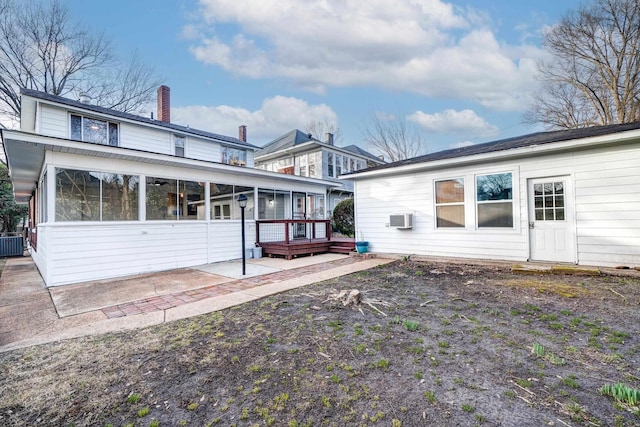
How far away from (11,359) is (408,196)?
8.19 m

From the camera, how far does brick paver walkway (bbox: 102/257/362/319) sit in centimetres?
440

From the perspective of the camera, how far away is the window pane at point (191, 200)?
8.39 m

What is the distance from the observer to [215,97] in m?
18.0

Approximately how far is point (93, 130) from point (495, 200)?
1359cm

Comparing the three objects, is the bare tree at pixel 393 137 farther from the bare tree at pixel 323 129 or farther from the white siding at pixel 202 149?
the white siding at pixel 202 149

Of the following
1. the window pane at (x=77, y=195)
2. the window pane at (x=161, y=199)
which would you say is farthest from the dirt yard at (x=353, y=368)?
the window pane at (x=161, y=199)

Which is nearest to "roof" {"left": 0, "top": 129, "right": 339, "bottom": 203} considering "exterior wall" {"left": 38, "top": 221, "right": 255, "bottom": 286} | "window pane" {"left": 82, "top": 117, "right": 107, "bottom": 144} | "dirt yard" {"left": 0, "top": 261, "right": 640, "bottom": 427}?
"exterior wall" {"left": 38, "top": 221, "right": 255, "bottom": 286}

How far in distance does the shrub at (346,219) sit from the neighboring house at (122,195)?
2498 millimetres

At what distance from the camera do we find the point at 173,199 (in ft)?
26.9

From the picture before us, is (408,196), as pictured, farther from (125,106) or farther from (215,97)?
(125,106)

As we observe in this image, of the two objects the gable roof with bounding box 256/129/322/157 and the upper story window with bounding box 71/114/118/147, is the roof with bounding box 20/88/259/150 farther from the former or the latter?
the gable roof with bounding box 256/129/322/157

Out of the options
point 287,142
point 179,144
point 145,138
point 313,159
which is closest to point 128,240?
point 145,138

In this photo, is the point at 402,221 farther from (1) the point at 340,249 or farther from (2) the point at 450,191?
(1) the point at 340,249

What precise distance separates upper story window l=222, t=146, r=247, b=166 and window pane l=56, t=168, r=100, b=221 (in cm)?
774
